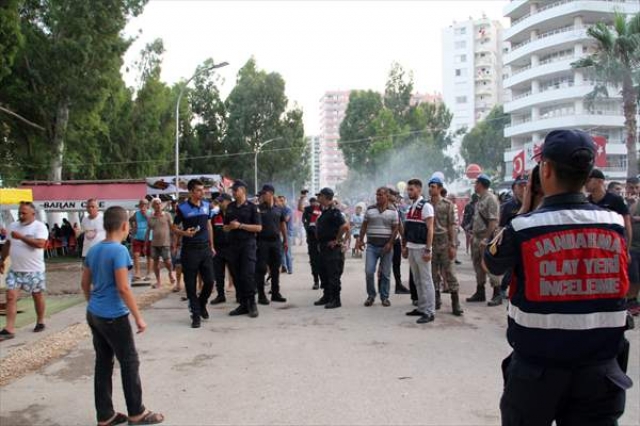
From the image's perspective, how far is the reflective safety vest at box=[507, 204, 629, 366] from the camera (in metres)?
2.37

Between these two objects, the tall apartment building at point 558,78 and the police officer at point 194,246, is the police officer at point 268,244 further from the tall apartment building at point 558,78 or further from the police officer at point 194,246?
the tall apartment building at point 558,78

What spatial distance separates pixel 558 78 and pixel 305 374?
196 feet

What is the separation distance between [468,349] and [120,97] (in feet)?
94.9

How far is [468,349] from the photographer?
6.36 m

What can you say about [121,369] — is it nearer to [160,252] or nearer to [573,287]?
[573,287]

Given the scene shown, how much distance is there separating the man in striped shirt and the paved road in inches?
38.1

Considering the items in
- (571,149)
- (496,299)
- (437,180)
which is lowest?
(496,299)

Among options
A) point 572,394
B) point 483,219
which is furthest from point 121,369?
point 483,219

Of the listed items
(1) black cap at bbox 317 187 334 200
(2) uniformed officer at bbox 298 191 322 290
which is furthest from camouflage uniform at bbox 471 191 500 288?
(2) uniformed officer at bbox 298 191 322 290

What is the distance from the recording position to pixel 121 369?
433 cm

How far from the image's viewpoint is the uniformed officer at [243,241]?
28.0 feet

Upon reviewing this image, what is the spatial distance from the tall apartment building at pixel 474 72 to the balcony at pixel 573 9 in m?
43.1

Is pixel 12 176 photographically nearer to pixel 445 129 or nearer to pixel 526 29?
pixel 445 129

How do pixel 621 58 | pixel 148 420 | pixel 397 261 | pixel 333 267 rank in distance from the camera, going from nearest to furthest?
pixel 148 420, pixel 333 267, pixel 397 261, pixel 621 58
